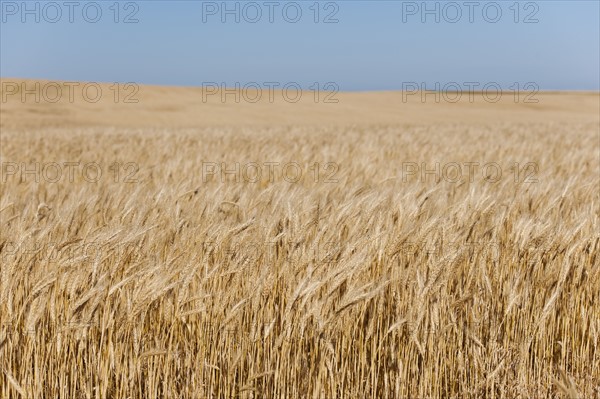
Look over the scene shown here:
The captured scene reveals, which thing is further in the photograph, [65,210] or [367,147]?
[367,147]

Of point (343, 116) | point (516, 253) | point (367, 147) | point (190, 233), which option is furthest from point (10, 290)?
point (343, 116)

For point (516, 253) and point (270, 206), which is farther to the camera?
point (270, 206)

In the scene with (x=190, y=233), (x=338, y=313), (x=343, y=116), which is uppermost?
(x=343, y=116)

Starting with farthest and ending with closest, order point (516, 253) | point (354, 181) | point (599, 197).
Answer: point (354, 181)
point (599, 197)
point (516, 253)

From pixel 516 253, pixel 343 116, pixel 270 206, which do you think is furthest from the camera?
pixel 343 116

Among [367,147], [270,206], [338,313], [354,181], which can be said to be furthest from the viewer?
[367,147]

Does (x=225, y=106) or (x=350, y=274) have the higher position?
(x=225, y=106)

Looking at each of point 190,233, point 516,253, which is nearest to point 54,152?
point 190,233

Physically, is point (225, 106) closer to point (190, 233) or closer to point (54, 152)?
point (54, 152)

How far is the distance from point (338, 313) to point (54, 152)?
740 centimetres

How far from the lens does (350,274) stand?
197 centimetres

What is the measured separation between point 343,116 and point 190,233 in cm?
3249

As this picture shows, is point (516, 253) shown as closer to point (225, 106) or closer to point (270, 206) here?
point (270, 206)

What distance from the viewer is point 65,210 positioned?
→ 2.91 m
